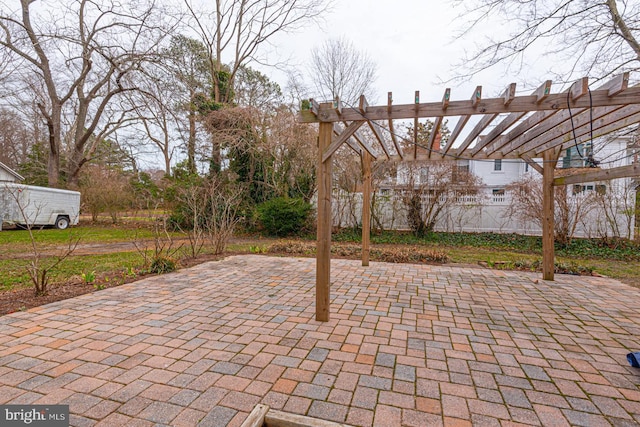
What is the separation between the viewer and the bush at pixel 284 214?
10.0 metres

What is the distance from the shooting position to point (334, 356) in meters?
2.36

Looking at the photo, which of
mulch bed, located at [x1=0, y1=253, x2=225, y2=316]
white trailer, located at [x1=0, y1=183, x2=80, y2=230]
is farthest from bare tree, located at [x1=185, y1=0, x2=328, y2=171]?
mulch bed, located at [x1=0, y1=253, x2=225, y2=316]

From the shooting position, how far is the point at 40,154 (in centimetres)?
1780

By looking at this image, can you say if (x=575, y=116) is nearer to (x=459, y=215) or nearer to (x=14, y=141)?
(x=459, y=215)

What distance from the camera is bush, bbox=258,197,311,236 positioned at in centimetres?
1002

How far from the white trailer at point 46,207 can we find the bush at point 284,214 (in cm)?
685

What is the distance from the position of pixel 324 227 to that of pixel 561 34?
23.5ft

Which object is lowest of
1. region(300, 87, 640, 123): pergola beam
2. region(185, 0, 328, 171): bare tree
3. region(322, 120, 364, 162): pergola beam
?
region(322, 120, 364, 162): pergola beam

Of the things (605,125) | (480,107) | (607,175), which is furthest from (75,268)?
(607,175)

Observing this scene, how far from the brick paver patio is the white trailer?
9.07 meters

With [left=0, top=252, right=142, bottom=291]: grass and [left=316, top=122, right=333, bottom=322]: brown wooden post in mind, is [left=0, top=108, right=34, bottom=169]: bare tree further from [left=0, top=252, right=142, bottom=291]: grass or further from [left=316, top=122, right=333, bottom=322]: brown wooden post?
[left=316, top=122, right=333, bottom=322]: brown wooden post

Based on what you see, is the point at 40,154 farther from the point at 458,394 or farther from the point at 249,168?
the point at 458,394

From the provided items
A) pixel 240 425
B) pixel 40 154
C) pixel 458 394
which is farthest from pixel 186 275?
pixel 40 154

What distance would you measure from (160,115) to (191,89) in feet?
5.09
